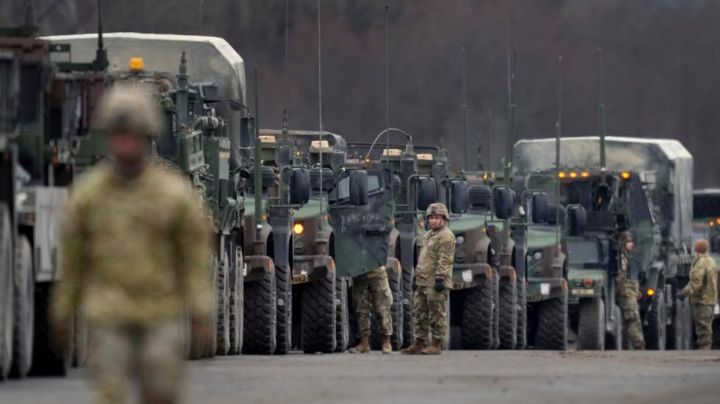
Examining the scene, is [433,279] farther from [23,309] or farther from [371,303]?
[23,309]

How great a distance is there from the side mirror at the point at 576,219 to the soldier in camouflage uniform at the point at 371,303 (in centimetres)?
1190

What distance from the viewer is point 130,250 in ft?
41.1

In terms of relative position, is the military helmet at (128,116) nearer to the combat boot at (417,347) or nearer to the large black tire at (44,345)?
the large black tire at (44,345)

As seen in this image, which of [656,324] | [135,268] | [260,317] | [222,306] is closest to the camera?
[135,268]

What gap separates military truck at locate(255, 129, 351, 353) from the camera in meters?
32.9

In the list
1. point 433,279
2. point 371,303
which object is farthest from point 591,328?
point 433,279

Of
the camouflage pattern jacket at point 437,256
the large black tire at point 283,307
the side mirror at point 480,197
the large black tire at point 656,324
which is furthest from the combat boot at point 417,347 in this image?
the large black tire at point 656,324

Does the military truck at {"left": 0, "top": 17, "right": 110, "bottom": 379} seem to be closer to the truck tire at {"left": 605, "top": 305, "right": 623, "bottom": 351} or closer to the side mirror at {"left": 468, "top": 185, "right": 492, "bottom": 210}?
the side mirror at {"left": 468, "top": 185, "right": 492, "bottom": 210}

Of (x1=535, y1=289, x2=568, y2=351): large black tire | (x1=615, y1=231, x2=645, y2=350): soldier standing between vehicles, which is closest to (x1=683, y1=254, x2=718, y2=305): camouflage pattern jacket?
(x1=535, y1=289, x2=568, y2=351): large black tire

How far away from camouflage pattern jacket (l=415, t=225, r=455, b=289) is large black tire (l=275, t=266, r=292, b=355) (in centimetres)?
226

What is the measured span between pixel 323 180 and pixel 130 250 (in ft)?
77.1

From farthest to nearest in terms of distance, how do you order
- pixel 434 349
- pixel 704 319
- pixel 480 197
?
pixel 704 319, pixel 480 197, pixel 434 349

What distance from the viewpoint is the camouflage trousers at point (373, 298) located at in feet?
112

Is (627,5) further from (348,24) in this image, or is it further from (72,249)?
(72,249)
